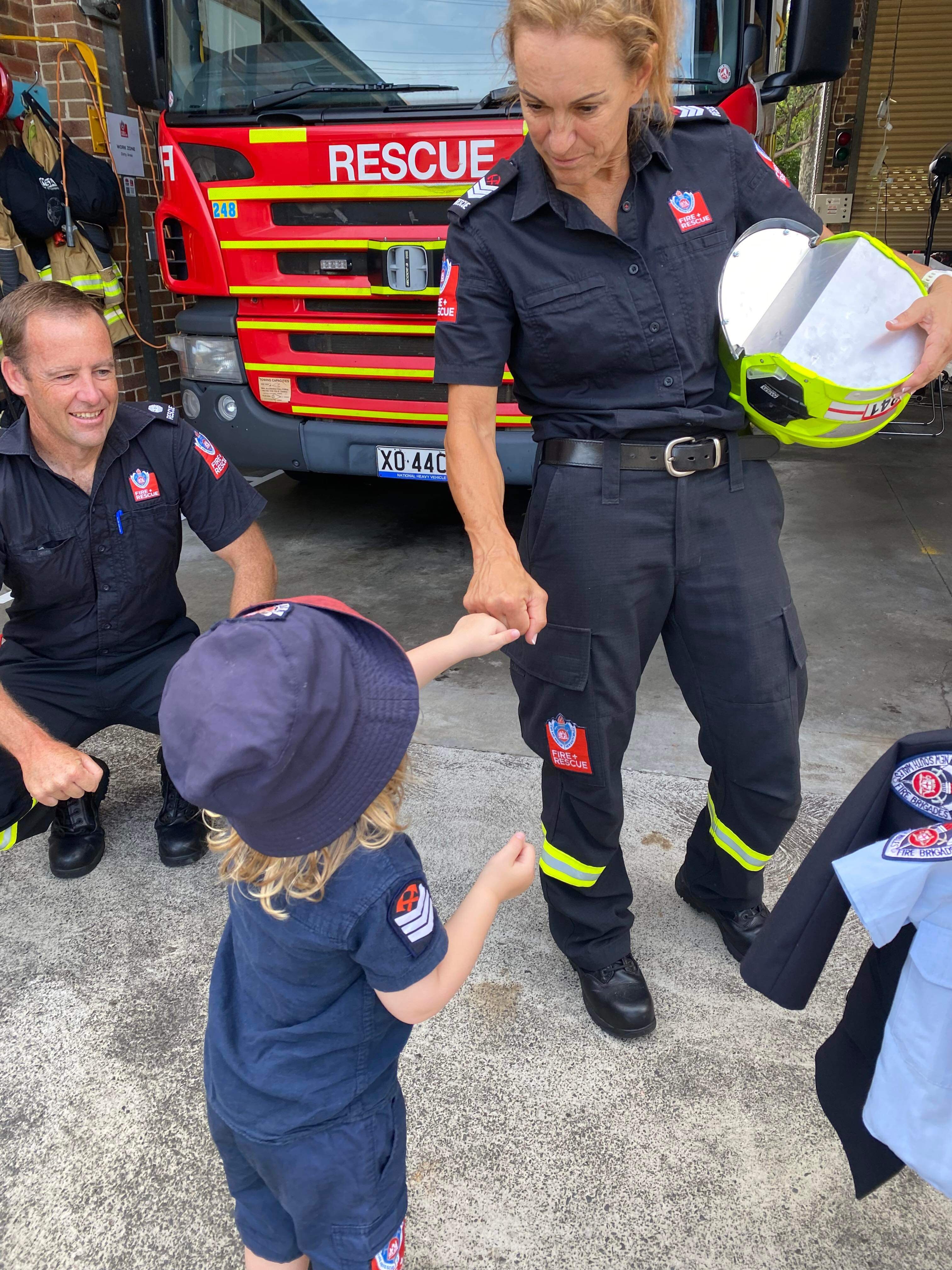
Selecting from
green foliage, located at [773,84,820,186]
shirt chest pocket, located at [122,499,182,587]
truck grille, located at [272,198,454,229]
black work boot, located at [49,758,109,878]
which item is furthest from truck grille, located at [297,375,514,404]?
green foliage, located at [773,84,820,186]

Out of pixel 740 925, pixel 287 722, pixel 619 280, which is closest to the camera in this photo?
pixel 287 722

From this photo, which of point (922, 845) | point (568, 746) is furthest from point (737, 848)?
point (922, 845)

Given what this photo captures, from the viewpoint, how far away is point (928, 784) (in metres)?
1.21

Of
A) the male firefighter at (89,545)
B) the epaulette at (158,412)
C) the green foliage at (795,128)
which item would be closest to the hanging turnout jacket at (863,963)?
the male firefighter at (89,545)

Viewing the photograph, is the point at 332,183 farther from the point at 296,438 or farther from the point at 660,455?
the point at 660,455

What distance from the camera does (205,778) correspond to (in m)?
0.97

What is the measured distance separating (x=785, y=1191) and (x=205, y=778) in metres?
1.35

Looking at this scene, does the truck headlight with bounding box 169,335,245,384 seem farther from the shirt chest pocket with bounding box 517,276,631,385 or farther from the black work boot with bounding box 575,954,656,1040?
the black work boot with bounding box 575,954,656,1040

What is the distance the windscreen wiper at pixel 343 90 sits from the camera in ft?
11.8

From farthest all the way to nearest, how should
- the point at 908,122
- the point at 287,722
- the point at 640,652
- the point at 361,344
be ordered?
1. the point at 908,122
2. the point at 361,344
3. the point at 640,652
4. the point at 287,722

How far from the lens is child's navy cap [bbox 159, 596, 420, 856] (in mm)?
971

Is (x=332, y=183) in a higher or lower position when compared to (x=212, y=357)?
higher

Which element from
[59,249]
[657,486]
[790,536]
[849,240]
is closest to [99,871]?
[657,486]

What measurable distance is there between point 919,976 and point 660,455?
3.14 feet
